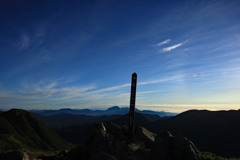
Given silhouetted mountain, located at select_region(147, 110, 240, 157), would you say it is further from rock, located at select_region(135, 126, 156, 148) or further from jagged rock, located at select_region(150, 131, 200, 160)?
jagged rock, located at select_region(150, 131, 200, 160)

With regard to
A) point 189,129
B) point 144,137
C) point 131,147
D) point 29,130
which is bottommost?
point 29,130

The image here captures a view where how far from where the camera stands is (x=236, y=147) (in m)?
105

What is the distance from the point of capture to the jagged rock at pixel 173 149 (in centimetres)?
1554

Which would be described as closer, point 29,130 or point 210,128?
point 210,128

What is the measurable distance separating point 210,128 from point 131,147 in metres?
140

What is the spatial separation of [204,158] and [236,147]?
10792cm

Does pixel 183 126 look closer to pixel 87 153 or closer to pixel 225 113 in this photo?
pixel 225 113

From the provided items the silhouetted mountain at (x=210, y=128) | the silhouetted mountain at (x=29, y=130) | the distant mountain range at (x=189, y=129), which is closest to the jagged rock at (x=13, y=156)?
the silhouetted mountain at (x=210, y=128)

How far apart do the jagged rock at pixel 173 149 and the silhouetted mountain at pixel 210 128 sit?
96.1 metres

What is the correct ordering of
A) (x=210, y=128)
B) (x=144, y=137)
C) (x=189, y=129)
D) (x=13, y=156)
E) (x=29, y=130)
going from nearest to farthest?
(x=13, y=156)
(x=144, y=137)
(x=210, y=128)
(x=189, y=129)
(x=29, y=130)

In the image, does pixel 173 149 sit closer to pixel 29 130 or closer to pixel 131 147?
pixel 131 147

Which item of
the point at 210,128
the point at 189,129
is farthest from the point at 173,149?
the point at 189,129

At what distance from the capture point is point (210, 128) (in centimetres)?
13862

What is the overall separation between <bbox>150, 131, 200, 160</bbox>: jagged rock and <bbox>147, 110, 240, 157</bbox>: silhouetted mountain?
9607cm
